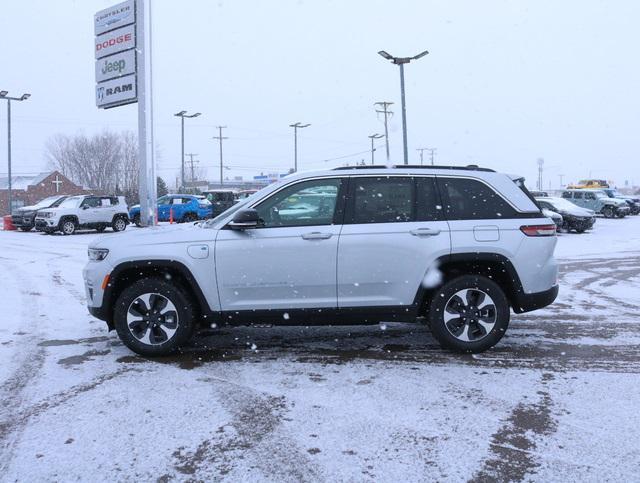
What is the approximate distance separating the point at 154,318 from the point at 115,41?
14.4m

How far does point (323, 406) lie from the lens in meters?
3.96

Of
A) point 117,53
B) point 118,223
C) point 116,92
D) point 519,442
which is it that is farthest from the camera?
point 118,223

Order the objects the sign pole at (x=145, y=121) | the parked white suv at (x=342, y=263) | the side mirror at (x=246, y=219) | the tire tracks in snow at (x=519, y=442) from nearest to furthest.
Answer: the tire tracks in snow at (x=519, y=442), the side mirror at (x=246, y=219), the parked white suv at (x=342, y=263), the sign pole at (x=145, y=121)

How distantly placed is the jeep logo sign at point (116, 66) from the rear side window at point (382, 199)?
13758 mm

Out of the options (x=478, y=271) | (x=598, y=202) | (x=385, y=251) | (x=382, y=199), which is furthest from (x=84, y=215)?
(x=598, y=202)

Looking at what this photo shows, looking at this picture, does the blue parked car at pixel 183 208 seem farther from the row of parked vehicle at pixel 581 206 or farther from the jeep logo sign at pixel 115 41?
the row of parked vehicle at pixel 581 206

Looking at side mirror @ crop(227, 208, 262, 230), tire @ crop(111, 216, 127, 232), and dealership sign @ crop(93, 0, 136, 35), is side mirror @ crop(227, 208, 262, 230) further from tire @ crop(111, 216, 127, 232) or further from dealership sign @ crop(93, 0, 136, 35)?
tire @ crop(111, 216, 127, 232)

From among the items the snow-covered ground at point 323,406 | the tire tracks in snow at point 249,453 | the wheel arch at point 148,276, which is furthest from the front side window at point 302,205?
the tire tracks in snow at point 249,453

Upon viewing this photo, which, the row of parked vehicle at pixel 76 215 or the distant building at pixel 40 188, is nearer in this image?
the row of parked vehicle at pixel 76 215

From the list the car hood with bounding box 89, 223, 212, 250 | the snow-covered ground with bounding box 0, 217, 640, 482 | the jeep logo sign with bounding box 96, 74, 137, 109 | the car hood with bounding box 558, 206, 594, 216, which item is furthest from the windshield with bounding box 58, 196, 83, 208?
the car hood with bounding box 558, 206, 594, 216

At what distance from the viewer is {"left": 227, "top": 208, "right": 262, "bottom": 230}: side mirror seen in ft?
16.1

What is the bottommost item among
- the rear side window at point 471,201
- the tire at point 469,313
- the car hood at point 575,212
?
the tire at point 469,313

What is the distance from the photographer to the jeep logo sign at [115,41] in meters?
16.5

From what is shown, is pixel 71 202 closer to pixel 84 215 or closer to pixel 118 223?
pixel 84 215
